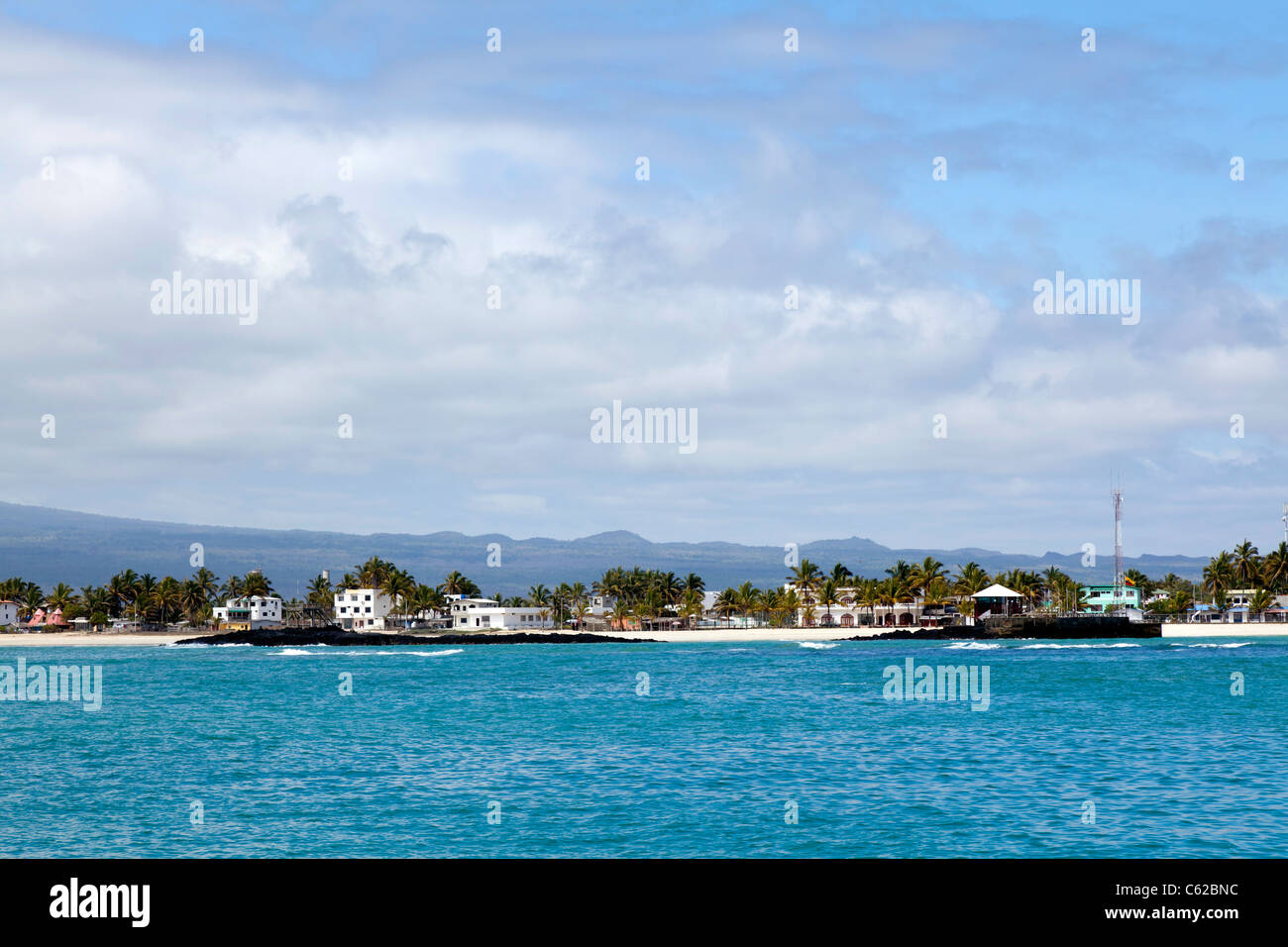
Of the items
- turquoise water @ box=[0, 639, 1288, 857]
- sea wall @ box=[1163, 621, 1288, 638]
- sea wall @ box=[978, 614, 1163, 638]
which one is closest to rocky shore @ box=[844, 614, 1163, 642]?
sea wall @ box=[978, 614, 1163, 638]

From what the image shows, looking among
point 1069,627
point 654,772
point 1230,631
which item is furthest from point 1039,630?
point 654,772

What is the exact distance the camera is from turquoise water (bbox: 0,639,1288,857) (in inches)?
1071

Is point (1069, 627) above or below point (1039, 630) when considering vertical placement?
above

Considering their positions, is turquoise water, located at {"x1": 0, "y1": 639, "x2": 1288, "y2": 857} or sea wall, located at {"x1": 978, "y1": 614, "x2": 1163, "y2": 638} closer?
turquoise water, located at {"x1": 0, "y1": 639, "x2": 1288, "y2": 857}

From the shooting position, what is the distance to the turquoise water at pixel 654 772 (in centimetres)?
2720

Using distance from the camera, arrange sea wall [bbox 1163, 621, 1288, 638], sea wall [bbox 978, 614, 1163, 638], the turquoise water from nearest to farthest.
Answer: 1. the turquoise water
2. sea wall [bbox 1163, 621, 1288, 638]
3. sea wall [bbox 978, 614, 1163, 638]

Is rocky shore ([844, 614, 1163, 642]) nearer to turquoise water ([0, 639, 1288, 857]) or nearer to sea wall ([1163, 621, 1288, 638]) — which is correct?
sea wall ([1163, 621, 1288, 638])

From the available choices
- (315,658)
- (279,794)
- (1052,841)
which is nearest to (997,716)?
(1052,841)

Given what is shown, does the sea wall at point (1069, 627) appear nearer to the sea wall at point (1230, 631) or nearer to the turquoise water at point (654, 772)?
the sea wall at point (1230, 631)

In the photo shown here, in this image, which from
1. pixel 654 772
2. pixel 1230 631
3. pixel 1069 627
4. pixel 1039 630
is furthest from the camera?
pixel 1230 631

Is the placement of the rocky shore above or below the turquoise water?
below

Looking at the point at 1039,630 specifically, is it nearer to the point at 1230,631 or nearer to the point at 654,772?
the point at 1230,631

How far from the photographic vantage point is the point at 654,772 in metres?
38.3

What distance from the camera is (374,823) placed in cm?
2930
